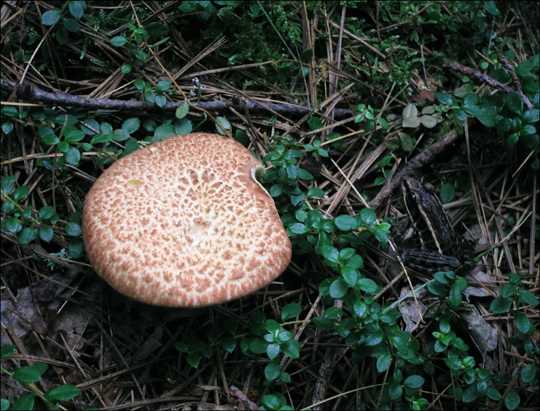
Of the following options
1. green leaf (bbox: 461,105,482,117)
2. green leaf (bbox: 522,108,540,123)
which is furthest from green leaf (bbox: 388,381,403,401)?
green leaf (bbox: 522,108,540,123)

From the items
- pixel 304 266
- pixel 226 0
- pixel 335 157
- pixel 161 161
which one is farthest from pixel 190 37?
pixel 304 266

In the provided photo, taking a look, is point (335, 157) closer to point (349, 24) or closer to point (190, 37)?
point (349, 24)

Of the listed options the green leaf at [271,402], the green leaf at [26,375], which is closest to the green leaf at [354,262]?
the green leaf at [271,402]

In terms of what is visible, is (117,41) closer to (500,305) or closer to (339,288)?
(339,288)

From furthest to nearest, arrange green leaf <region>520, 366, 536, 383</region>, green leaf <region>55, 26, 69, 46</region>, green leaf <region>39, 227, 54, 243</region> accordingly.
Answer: green leaf <region>55, 26, 69, 46</region>
green leaf <region>520, 366, 536, 383</region>
green leaf <region>39, 227, 54, 243</region>

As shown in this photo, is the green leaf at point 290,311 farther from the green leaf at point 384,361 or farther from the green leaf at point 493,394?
the green leaf at point 493,394

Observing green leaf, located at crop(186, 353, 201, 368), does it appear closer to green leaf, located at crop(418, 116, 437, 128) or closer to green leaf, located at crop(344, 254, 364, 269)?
green leaf, located at crop(344, 254, 364, 269)
